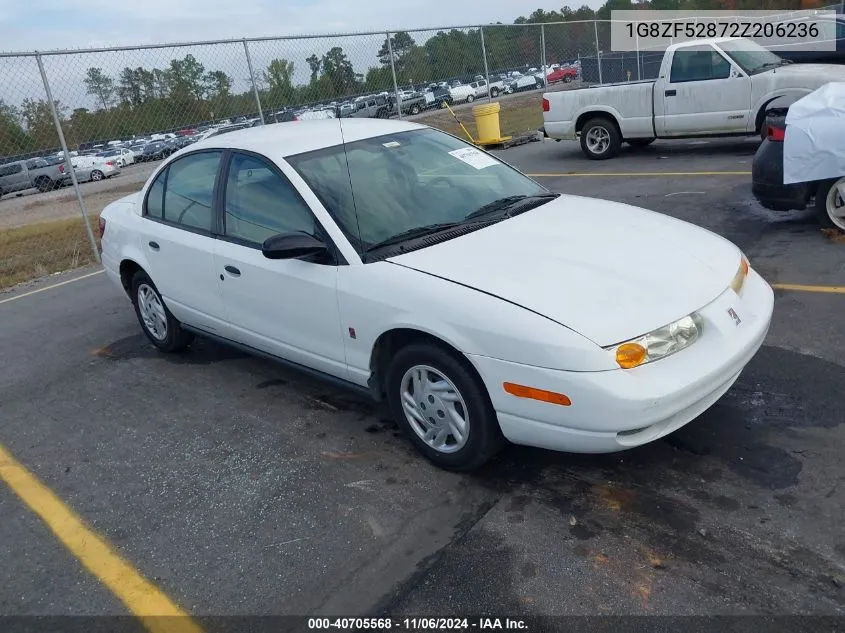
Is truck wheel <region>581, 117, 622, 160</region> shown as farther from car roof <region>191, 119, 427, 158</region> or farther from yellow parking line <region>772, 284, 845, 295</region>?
car roof <region>191, 119, 427, 158</region>

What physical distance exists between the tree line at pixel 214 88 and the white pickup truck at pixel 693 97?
4408 mm

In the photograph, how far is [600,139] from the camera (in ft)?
41.6

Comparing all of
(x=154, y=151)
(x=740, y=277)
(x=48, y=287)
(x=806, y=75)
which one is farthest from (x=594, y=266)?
(x=154, y=151)

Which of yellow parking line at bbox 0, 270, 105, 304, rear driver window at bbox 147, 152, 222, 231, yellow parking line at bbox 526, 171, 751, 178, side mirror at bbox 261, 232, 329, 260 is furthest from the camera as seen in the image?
yellow parking line at bbox 526, 171, 751, 178

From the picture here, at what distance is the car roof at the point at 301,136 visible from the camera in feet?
14.4

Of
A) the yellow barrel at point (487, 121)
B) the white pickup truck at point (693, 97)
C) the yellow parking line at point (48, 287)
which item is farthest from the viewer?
the yellow barrel at point (487, 121)

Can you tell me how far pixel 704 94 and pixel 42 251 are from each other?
10450 millimetres

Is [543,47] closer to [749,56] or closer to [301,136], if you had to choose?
[749,56]

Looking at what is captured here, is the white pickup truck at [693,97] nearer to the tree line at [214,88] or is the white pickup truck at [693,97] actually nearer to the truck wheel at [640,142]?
the truck wheel at [640,142]

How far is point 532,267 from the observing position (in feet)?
11.4

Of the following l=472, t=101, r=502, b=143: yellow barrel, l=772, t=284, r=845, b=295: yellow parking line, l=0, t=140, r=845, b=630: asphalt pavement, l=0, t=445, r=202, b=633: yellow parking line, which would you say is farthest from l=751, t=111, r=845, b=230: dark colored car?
l=472, t=101, r=502, b=143: yellow barrel

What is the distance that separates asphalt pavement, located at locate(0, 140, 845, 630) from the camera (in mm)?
2826

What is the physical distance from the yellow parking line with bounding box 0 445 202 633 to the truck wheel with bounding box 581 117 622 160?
10.6m

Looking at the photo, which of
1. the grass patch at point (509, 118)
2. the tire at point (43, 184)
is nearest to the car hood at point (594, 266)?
the grass patch at point (509, 118)
